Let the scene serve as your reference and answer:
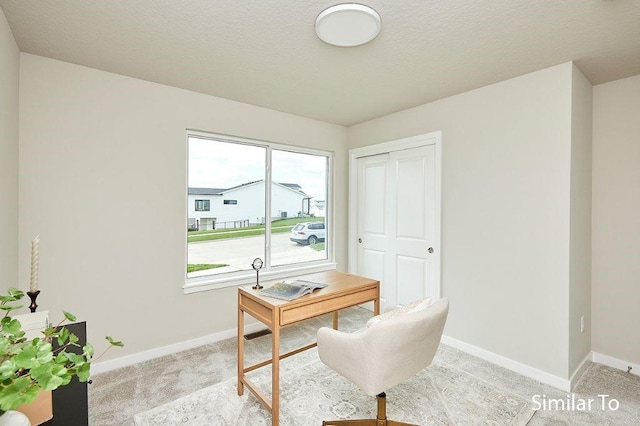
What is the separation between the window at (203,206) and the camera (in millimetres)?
3121

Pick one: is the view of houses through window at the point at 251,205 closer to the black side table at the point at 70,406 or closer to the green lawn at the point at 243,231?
the green lawn at the point at 243,231

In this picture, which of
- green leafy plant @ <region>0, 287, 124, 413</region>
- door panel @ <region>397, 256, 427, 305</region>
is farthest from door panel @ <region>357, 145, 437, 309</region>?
green leafy plant @ <region>0, 287, 124, 413</region>

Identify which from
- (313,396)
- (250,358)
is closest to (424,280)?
(313,396)

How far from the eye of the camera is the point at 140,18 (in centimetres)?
182

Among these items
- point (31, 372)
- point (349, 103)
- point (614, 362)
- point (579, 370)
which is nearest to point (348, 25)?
Answer: point (349, 103)

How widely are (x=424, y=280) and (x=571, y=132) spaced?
72.5 inches

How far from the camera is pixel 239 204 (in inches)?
135

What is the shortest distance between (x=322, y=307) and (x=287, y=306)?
29 centimetres

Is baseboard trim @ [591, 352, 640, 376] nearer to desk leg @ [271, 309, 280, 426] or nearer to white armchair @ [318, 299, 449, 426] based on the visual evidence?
white armchair @ [318, 299, 449, 426]

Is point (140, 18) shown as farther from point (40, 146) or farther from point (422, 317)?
point (422, 317)

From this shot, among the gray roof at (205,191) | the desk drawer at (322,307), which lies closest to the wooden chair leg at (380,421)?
the desk drawer at (322,307)

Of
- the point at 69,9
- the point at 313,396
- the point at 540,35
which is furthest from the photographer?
the point at 313,396

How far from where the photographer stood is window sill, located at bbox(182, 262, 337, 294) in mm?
3014

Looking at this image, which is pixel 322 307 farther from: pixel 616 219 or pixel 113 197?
pixel 616 219
